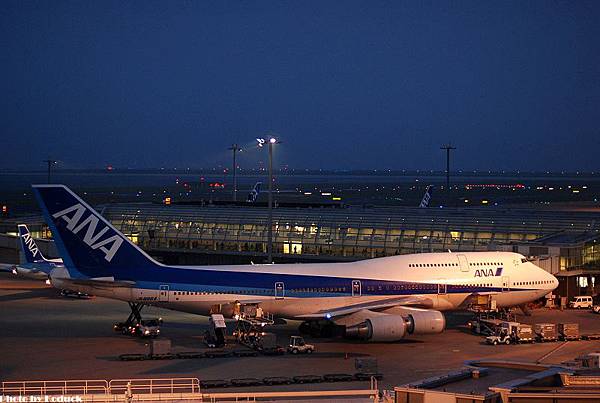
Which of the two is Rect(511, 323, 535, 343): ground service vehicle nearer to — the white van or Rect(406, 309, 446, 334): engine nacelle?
Rect(406, 309, 446, 334): engine nacelle

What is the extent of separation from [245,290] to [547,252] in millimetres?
25085

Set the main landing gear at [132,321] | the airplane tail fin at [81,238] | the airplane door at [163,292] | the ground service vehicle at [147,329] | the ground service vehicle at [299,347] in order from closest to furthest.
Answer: the ground service vehicle at [299,347] → the airplane tail fin at [81,238] → the airplane door at [163,292] → the ground service vehicle at [147,329] → the main landing gear at [132,321]

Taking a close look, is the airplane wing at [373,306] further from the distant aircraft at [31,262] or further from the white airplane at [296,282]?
the distant aircraft at [31,262]

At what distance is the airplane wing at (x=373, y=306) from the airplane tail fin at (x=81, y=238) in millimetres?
10174

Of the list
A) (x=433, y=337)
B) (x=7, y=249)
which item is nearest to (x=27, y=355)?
(x=433, y=337)

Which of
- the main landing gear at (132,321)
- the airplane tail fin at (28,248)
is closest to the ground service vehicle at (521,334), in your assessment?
the main landing gear at (132,321)

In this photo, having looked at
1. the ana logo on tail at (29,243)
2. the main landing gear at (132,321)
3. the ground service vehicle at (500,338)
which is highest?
the ana logo on tail at (29,243)

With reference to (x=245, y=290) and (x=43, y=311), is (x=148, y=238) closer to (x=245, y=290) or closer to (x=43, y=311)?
(x=43, y=311)

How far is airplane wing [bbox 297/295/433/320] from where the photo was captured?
162ft

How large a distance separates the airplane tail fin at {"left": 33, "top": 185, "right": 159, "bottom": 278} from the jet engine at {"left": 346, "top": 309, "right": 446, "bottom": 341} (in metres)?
12.0

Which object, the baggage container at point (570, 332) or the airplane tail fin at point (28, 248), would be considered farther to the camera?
the airplane tail fin at point (28, 248)

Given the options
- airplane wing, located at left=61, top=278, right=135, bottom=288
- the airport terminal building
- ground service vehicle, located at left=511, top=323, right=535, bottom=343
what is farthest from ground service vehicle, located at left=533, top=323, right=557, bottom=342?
airplane wing, located at left=61, top=278, right=135, bottom=288

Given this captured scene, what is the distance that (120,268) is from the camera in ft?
155

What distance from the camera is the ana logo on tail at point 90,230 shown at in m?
46.5
